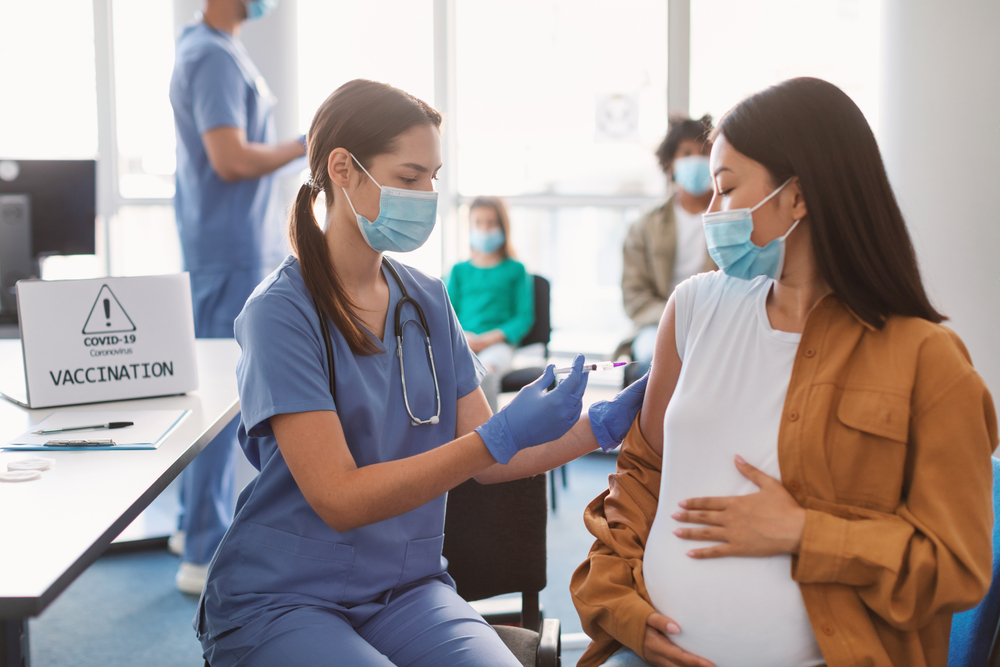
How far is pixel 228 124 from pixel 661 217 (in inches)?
67.5


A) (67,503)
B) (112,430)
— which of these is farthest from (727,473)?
(112,430)

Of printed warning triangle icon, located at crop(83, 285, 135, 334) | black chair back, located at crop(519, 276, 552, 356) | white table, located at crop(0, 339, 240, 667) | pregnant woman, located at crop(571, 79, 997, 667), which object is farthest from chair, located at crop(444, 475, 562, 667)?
black chair back, located at crop(519, 276, 552, 356)

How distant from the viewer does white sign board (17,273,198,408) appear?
1484 millimetres

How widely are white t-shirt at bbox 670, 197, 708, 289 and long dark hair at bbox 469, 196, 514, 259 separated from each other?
809mm

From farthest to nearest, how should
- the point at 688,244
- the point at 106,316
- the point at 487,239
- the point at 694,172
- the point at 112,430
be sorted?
the point at 487,239, the point at 688,244, the point at 694,172, the point at 106,316, the point at 112,430

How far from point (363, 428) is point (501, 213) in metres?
2.53

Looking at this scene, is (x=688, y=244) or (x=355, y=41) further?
(x=355, y=41)

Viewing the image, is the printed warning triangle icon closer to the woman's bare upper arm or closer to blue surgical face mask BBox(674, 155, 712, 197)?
the woman's bare upper arm

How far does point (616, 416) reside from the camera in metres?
1.32

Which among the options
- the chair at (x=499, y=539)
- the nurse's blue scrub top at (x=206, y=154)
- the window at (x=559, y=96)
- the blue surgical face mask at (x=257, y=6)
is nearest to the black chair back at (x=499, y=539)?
the chair at (x=499, y=539)

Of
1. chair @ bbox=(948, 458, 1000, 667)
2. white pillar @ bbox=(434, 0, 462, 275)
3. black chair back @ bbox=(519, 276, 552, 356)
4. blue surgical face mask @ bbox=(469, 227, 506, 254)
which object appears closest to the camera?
chair @ bbox=(948, 458, 1000, 667)

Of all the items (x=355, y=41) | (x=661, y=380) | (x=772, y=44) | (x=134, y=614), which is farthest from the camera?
(x=355, y=41)

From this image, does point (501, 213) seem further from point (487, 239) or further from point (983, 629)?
point (983, 629)

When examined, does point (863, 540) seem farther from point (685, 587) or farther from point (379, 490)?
point (379, 490)
